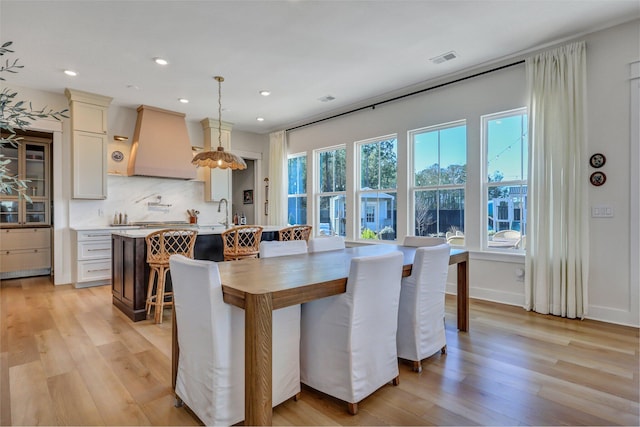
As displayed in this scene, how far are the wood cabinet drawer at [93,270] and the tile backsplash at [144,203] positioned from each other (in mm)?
753

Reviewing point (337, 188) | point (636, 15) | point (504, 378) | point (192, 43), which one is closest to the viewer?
point (504, 378)

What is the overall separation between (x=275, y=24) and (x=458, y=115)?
256 centimetres

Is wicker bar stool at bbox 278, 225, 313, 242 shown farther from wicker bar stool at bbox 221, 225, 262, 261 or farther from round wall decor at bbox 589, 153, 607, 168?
round wall decor at bbox 589, 153, 607, 168

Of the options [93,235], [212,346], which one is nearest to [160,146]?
[93,235]

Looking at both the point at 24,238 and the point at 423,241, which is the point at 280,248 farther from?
the point at 24,238

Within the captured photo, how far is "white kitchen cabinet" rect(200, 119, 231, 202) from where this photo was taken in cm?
642

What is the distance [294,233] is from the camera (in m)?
4.46

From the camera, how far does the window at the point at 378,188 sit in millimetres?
5164

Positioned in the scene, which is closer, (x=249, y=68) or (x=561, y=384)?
(x=561, y=384)

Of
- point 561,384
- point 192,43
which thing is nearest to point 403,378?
point 561,384

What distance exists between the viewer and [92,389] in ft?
6.79

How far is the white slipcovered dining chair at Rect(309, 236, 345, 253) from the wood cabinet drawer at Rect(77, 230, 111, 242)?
3.68 meters

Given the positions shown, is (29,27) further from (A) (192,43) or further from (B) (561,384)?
(B) (561,384)

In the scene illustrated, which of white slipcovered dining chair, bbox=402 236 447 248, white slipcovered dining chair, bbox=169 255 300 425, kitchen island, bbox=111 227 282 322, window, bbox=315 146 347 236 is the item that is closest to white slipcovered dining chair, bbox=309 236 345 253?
white slipcovered dining chair, bbox=402 236 447 248
